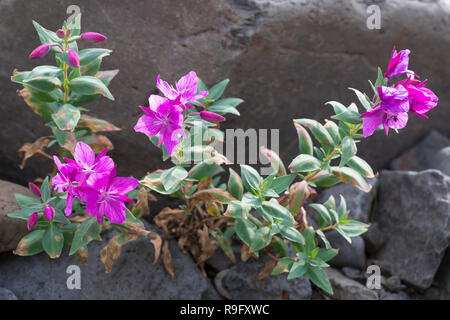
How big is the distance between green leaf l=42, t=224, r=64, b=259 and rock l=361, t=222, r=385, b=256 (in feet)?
5.22

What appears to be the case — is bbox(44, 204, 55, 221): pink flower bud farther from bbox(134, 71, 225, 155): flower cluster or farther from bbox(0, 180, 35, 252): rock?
bbox(134, 71, 225, 155): flower cluster

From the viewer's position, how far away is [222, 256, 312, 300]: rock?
2.29 meters

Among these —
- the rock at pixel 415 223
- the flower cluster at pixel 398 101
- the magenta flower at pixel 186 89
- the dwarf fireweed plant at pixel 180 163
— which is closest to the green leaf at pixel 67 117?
the dwarf fireweed plant at pixel 180 163

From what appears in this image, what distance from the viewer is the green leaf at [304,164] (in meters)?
1.78

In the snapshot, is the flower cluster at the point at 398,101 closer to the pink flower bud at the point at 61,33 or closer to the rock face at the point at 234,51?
the rock face at the point at 234,51

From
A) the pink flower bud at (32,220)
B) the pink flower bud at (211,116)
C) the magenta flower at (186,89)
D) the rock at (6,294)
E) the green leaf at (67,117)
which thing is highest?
the magenta flower at (186,89)

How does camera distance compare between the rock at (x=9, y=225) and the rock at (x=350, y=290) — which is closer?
the rock at (x=9, y=225)

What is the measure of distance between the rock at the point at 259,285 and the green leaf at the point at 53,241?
0.88m

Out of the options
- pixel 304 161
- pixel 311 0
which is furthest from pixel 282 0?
pixel 304 161

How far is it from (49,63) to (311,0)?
134cm

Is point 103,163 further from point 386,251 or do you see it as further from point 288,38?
point 386,251

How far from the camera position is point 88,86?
1.80 m

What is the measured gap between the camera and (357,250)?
254 cm

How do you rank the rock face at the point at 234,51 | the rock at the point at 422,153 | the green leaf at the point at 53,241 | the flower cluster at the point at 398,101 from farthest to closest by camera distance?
the rock at the point at 422,153, the rock face at the point at 234,51, the green leaf at the point at 53,241, the flower cluster at the point at 398,101
